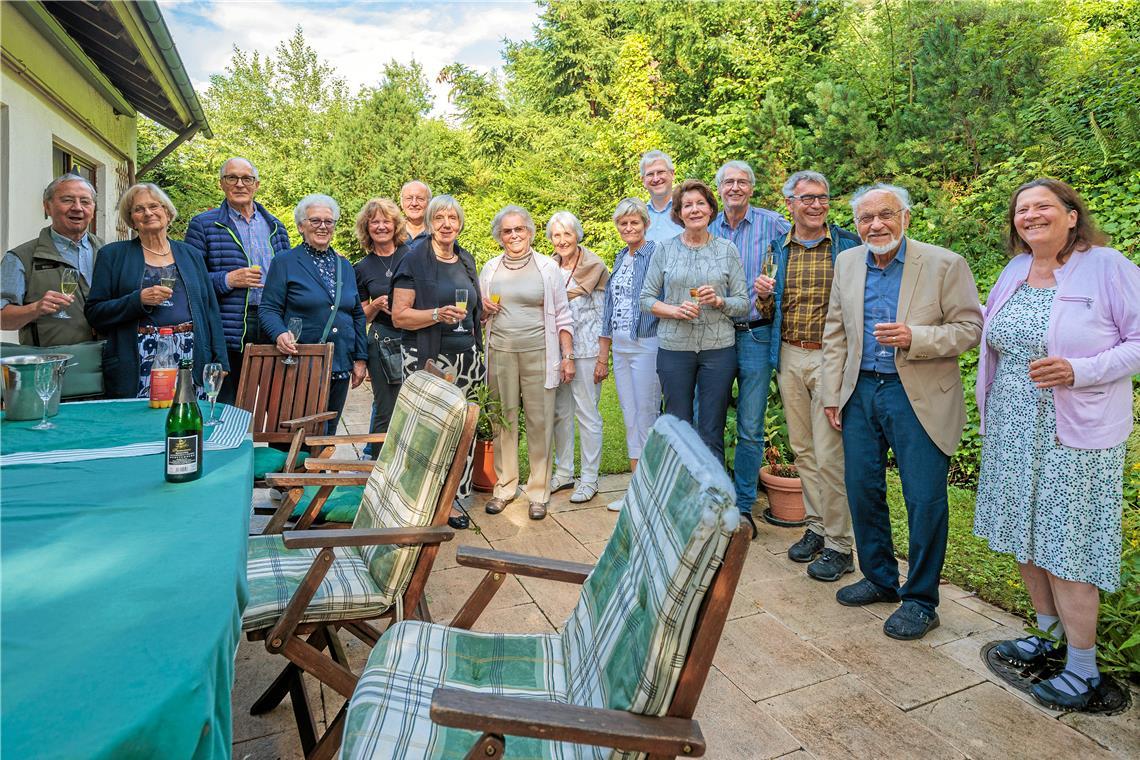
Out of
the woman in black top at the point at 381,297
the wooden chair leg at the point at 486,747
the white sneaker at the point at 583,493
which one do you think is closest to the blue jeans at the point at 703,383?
the white sneaker at the point at 583,493

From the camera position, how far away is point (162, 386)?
2756mm

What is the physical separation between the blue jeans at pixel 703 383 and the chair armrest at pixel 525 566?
196 centimetres

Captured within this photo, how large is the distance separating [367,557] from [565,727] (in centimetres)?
132

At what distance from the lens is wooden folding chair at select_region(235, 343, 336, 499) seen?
3332mm

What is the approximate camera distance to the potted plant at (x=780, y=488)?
3.92m

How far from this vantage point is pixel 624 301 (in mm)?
4207

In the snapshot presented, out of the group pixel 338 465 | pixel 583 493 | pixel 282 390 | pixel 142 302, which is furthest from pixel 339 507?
pixel 583 493

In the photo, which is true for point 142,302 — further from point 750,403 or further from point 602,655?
point 750,403

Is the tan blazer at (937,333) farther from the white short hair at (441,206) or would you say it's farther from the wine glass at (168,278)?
the wine glass at (168,278)

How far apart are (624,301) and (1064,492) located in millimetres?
2482

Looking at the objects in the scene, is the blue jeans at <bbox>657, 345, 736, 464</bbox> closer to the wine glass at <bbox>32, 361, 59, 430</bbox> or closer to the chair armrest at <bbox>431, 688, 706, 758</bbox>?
the chair armrest at <bbox>431, 688, 706, 758</bbox>

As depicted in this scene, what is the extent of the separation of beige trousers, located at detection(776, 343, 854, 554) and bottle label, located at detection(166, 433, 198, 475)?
2.53 m

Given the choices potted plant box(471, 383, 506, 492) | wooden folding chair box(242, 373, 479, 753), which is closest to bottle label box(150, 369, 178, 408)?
wooden folding chair box(242, 373, 479, 753)

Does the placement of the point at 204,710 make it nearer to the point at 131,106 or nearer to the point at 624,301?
the point at 624,301
